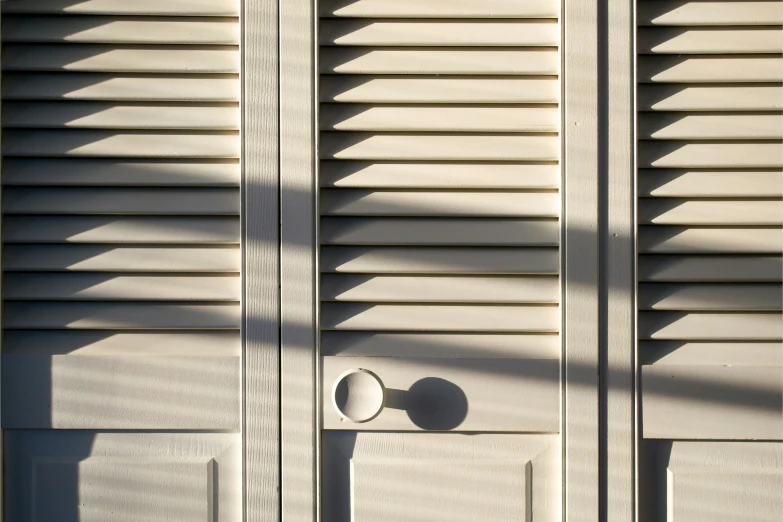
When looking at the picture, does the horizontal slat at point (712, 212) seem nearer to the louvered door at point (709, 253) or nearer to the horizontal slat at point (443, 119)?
the louvered door at point (709, 253)

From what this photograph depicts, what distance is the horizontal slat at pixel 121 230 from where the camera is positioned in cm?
117

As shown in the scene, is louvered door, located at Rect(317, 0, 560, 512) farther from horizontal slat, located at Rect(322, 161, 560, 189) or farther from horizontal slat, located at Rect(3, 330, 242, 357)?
horizontal slat, located at Rect(3, 330, 242, 357)

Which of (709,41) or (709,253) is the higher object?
(709,41)

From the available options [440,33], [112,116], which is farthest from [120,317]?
[440,33]

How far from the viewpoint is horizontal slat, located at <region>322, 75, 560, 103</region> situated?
3.84ft

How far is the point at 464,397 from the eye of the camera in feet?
3.84

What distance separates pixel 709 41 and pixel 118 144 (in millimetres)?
947

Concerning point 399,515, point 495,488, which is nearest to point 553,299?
point 495,488

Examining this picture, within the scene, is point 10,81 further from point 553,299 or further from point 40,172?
point 553,299

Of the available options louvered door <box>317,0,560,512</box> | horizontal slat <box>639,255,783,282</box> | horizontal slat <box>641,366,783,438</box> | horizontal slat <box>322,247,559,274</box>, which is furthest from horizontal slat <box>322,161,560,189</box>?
horizontal slat <box>641,366,783,438</box>

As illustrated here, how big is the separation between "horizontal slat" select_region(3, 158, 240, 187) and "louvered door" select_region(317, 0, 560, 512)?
7.1 inches

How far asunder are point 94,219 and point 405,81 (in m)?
0.54

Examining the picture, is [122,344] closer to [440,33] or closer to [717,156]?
[440,33]

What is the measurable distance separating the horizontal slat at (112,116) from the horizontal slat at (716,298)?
28.3 inches
